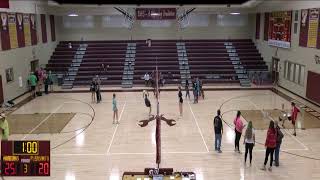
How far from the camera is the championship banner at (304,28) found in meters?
22.6

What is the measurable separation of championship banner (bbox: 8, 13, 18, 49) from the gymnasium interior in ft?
0.47

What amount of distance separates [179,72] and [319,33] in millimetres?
11874

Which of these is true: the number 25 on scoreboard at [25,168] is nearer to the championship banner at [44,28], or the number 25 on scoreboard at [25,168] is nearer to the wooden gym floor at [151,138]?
the wooden gym floor at [151,138]

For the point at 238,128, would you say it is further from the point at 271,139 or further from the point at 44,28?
the point at 44,28

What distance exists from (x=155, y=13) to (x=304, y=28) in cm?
1247

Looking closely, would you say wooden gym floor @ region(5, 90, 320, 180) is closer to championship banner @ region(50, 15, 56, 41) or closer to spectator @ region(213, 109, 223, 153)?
spectator @ region(213, 109, 223, 153)

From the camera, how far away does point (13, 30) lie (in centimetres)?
2364

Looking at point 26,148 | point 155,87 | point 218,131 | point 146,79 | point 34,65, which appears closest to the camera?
point 26,148

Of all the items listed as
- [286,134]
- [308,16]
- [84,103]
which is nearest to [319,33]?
[308,16]

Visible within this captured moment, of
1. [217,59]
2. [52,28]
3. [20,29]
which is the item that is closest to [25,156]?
[20,29]

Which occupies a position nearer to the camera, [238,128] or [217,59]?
[238,128]

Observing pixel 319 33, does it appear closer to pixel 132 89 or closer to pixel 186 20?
pixel 132 89

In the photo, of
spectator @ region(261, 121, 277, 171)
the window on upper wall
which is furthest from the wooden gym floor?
the window on upper wall

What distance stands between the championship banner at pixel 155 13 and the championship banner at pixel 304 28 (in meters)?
11.0
